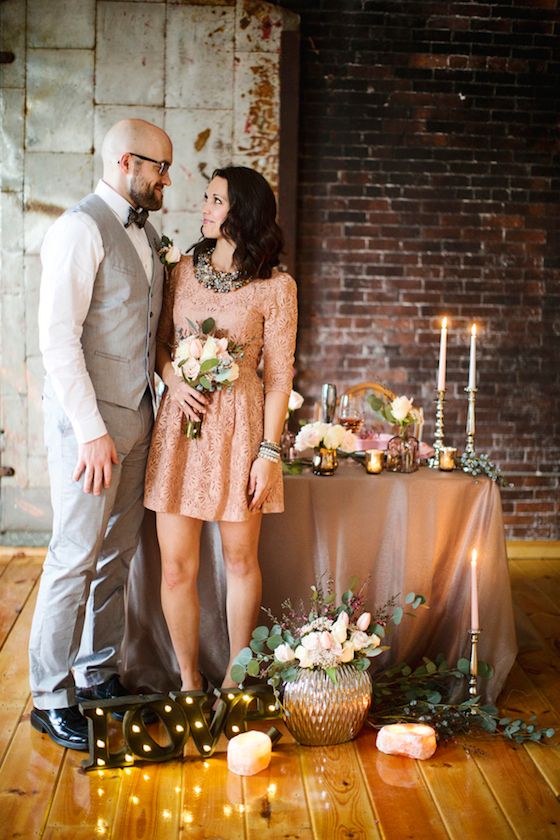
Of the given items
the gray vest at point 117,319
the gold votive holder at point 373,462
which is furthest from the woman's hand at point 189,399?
the gold votive holder at point 373,462

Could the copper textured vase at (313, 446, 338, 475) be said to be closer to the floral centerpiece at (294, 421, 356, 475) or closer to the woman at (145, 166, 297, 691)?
the floral centerpiece at (294, 421, 356, 475)

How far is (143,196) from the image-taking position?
2730 millimetres

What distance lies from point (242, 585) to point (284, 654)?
0.90 ft

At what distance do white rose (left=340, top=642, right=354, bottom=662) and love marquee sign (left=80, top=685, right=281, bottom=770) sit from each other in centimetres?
28

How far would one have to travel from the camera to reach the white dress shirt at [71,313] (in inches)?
99.6

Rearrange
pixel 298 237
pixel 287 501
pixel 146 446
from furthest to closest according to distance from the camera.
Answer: pixel 298 237
pixel 287 501
pixel 146 446

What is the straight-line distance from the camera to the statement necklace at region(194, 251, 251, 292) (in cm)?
277

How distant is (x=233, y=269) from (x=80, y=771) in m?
1.54

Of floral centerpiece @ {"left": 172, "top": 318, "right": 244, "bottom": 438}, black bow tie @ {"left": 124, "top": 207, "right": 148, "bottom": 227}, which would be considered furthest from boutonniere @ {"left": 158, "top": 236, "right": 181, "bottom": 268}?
floral centerpiece @ {"left": 172, "top": 318, "right": 244, "bottom": 438}

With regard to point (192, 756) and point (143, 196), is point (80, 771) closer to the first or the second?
point (192, 756)

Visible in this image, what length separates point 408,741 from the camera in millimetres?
2701

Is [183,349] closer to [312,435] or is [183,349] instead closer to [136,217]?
[136,217]

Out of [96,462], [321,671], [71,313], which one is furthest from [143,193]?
[321,671]

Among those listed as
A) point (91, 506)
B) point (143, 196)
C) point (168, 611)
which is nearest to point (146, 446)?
point (91, 506)
